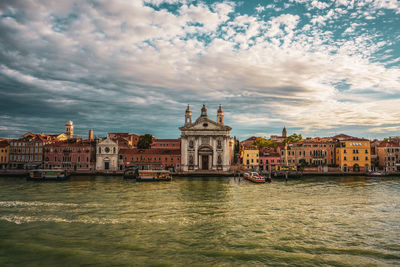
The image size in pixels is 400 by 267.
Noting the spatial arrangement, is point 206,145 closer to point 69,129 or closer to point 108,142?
point 108,142

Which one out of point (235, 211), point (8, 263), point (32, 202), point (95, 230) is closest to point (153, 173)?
point (32, 202)

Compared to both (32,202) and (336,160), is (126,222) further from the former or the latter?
(336,160)

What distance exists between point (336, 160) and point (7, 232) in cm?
6083

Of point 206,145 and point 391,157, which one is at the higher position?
point 206,145

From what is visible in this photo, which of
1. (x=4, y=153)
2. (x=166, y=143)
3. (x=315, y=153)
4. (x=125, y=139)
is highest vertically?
(x=125, y=139)

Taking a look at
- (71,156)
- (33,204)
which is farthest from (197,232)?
(71,156)

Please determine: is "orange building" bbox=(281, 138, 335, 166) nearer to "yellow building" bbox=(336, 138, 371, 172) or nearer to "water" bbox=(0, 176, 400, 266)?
"yellow building" bbox=(336, 138, 371, 172)

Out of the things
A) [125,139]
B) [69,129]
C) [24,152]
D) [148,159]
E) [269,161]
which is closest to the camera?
[148,159]

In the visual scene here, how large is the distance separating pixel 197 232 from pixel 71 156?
51.9 metres

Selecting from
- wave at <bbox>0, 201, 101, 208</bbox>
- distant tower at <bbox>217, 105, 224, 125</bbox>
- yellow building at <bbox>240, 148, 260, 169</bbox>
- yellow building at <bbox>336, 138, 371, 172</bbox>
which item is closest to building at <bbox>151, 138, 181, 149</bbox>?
distant tower at <bbox>217, 105, 224, 125</bbox>

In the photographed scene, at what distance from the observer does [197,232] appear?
1552cm

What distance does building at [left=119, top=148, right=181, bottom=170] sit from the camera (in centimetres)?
6003

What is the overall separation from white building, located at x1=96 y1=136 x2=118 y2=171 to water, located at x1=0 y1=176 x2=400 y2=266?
113 ft

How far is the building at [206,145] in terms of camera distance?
58.4 meters
